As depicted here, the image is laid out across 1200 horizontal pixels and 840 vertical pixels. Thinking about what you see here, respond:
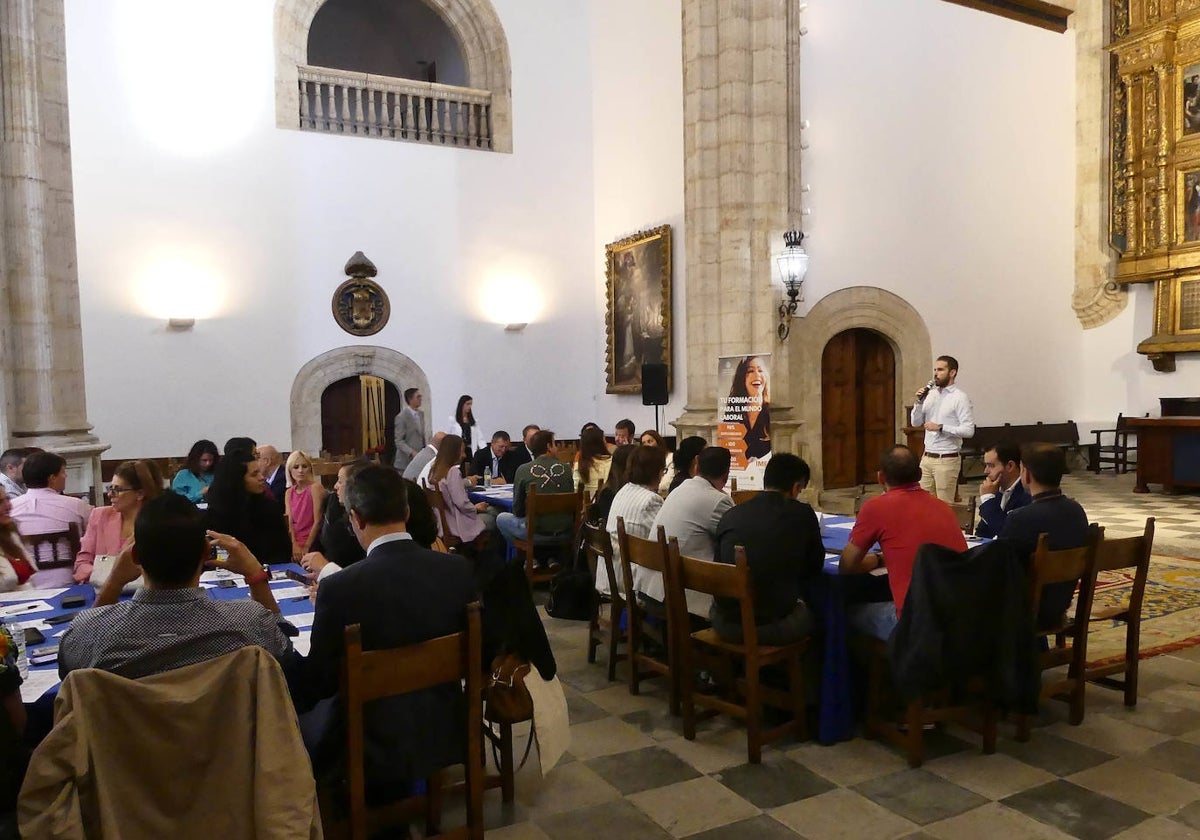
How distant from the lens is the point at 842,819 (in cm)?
285

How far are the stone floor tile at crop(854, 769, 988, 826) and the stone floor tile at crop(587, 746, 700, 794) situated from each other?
0.62m

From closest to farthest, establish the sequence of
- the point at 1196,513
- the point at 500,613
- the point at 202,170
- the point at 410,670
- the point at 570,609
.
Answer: the point at 410,670, the point at 500,613, the point at 570,609, the point at 1196,513, the point at 202,170

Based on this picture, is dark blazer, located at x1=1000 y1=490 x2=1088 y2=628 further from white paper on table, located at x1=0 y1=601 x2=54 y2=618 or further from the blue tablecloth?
the blue tablecloth

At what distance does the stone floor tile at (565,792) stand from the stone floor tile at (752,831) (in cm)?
40

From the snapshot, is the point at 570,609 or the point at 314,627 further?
the point at 570,609

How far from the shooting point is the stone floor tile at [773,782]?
9.87 ft

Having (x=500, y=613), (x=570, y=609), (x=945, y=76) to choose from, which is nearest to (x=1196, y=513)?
(x=945, y=76)

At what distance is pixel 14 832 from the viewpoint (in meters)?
1.91

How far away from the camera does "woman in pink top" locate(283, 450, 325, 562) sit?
16.1 ft

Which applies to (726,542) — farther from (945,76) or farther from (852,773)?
(945,76)

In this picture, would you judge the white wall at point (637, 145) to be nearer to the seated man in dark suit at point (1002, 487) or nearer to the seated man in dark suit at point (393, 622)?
the seated man in dark suit at point (1002, 487)

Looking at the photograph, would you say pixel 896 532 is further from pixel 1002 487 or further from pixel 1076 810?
pixel 1002 487

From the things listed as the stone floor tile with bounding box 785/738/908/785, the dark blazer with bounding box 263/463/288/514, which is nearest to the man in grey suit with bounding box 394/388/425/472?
the dark blazer with bounding box 263/463/288/514

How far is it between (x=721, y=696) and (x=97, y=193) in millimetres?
8530
